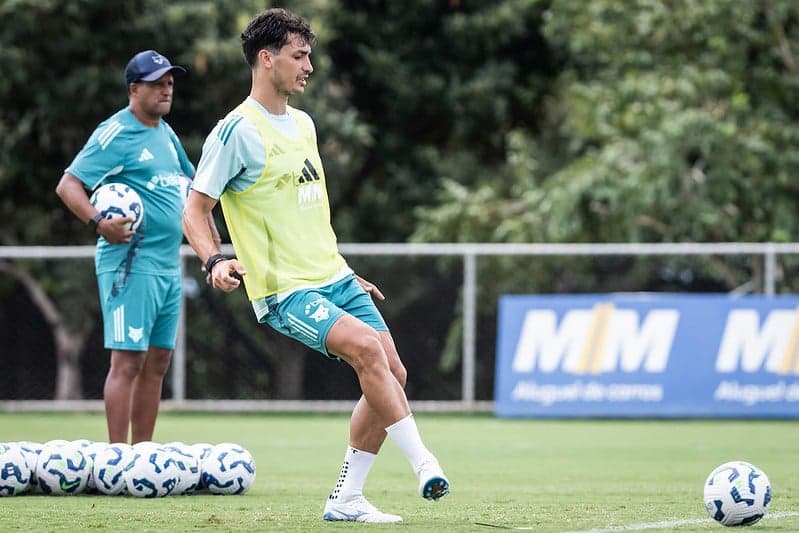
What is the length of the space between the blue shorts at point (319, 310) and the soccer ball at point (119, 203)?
2341 mm

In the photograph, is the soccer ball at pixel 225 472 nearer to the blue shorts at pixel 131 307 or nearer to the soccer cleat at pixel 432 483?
the blue shorts at pixel 131 307

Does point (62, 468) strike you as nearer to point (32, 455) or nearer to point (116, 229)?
point (32, 455)

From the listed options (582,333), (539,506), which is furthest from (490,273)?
(539,506)

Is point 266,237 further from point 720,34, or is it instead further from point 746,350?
point 720,34

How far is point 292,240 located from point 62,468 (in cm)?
217

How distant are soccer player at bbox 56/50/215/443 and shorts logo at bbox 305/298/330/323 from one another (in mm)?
2593

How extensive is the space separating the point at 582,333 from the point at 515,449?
164 inches

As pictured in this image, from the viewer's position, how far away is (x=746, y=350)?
15789mm

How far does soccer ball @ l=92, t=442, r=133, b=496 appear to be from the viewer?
7.60 metres

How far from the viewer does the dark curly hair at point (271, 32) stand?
645cm

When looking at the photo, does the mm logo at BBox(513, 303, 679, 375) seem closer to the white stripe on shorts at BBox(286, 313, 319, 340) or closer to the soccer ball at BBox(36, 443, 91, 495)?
the soccer ball at BBox(36, 443, 91, 495)

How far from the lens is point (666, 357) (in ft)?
52.3

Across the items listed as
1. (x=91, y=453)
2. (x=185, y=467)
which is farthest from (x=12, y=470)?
(x=185, y=467)

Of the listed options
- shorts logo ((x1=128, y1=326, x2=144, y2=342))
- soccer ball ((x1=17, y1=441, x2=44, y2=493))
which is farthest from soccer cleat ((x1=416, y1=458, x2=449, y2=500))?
shorts logo ((x1=128, y1=326, x2=144, y2=342))
